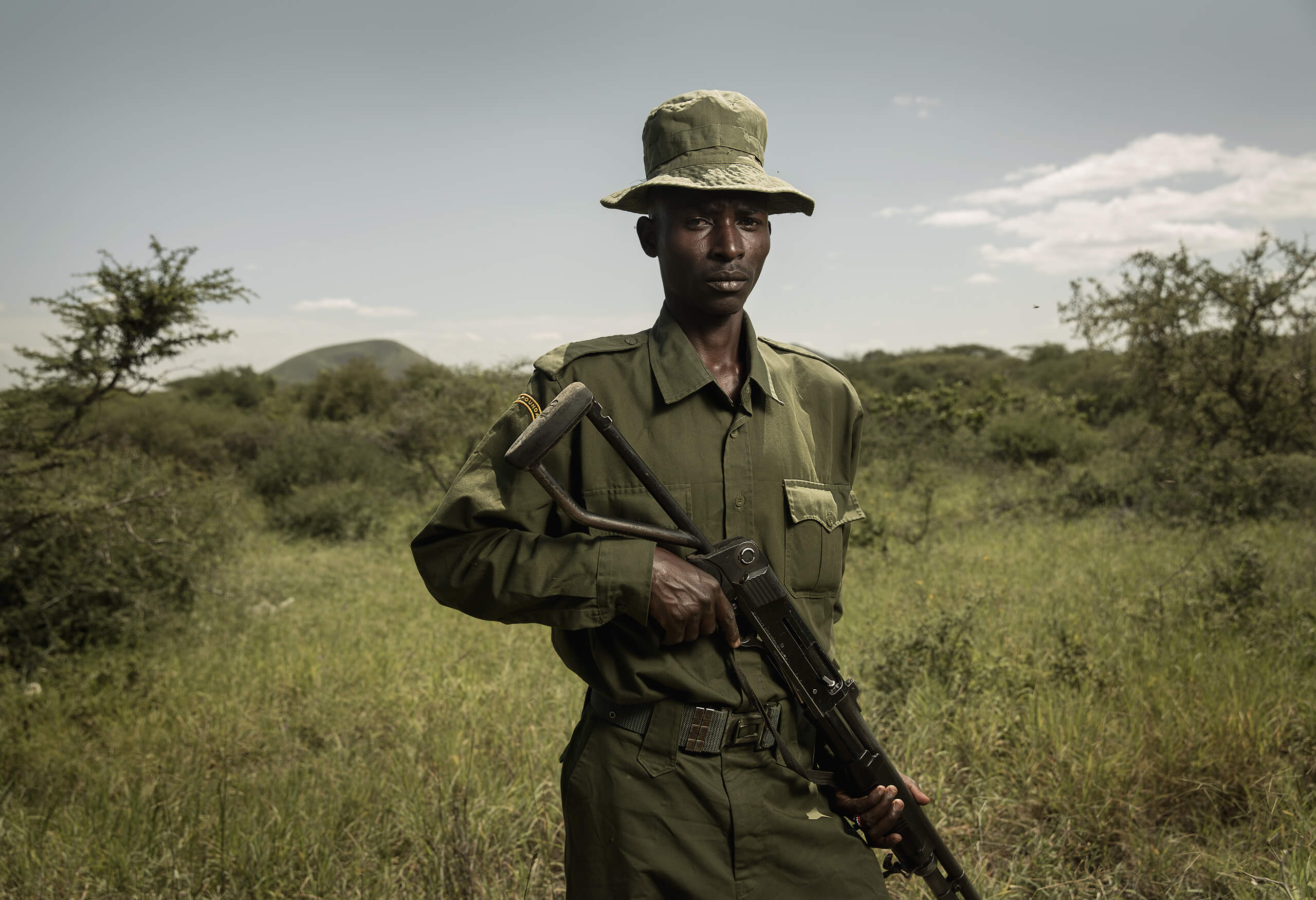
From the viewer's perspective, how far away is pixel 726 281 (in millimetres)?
1629

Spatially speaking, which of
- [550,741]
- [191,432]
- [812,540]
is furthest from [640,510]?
[191,432]

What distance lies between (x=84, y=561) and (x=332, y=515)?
4.80 meters

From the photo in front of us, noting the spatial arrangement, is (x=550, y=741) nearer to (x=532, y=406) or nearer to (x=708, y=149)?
(x=532, y=406)

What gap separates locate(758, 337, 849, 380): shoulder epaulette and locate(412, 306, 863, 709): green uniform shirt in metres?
0.09

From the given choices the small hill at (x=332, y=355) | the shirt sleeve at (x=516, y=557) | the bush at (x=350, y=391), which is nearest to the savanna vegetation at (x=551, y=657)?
the shirt sleeve at (x=516, y=557)

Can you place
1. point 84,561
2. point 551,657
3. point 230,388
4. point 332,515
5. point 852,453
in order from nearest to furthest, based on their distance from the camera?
1. point 852,453
2. point 551,657
3. point 84,561
4. point 332,515
5. point 230,388

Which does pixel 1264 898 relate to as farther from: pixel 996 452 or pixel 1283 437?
pixel 996 452

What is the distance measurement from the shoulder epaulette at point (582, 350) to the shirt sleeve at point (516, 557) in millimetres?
132

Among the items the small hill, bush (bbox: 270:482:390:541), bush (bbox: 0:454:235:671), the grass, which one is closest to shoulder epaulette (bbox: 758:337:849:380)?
the grass

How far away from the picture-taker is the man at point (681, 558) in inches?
57.1

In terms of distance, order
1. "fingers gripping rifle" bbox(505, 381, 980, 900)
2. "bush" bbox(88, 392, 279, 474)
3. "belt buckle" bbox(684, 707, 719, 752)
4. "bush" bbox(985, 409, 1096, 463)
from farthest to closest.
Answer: "bush" bbox(88, 392, 279, 474)
"bush" bbox(985, 409, 1096, 463)
"belt buckle" bbox(684, 707, 719, 752)
"fingers gripping rifle" bbox(505, 381, 980, 900)

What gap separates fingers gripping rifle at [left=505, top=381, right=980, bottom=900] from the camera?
4.51 feet

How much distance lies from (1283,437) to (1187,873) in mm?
8035

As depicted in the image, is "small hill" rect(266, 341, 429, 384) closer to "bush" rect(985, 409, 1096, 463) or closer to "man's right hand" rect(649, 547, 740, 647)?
"bush" rect(985, 409, 1096, 463)
